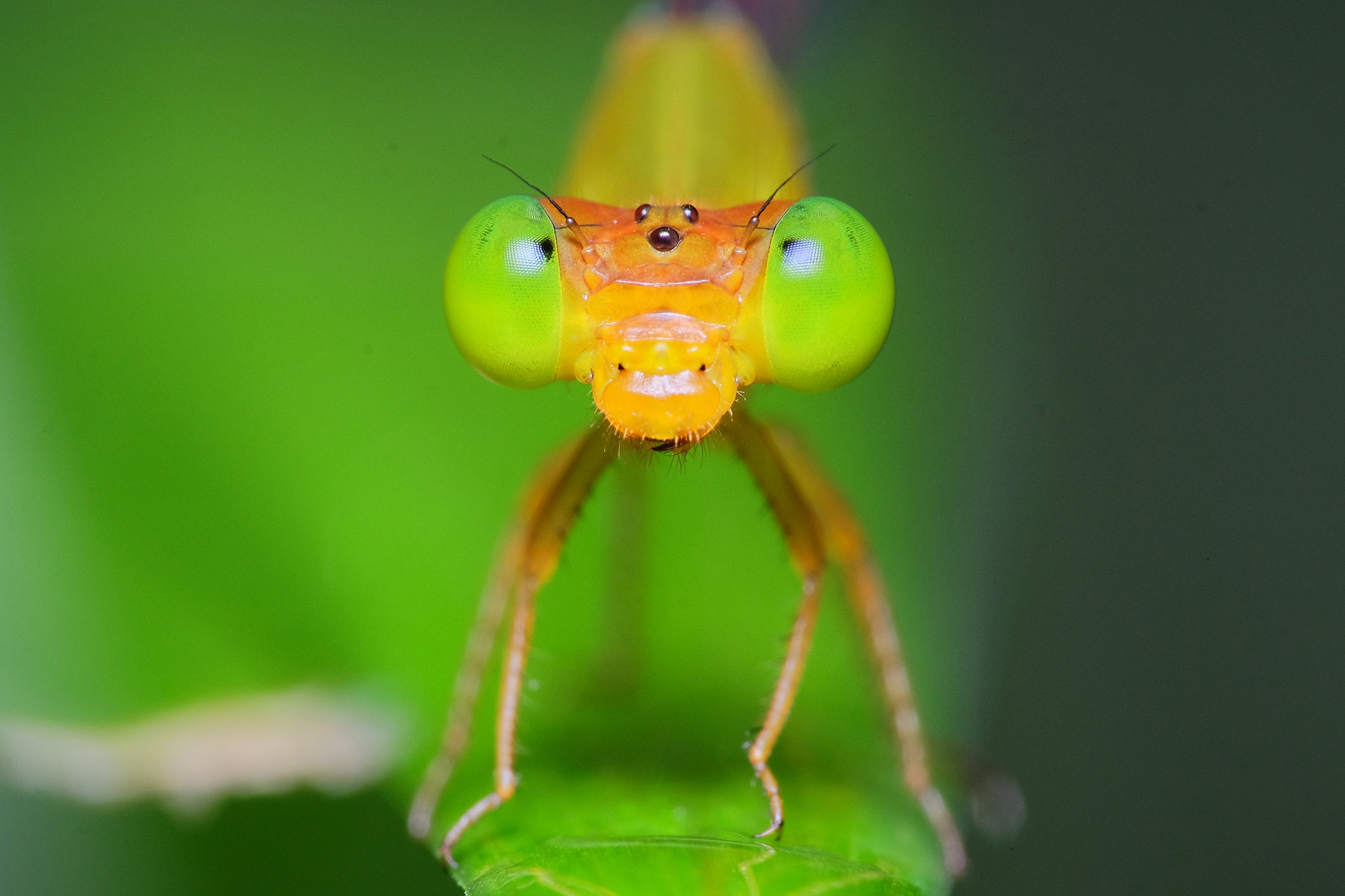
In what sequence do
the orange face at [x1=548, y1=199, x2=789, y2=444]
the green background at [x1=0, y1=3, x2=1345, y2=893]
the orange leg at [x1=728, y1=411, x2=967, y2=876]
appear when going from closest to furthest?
the orange face at [x1=548, y1=199, x2=789, y2=444] → the green background at [x1=0, y1=3, x2=1345, y2=893] → the orange leg at [x1=728, y1=411, x2=967, y2=876]

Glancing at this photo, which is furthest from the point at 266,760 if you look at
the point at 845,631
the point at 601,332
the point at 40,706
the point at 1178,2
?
the point at 1178,2

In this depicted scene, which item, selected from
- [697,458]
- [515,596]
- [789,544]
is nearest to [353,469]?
[515,596]

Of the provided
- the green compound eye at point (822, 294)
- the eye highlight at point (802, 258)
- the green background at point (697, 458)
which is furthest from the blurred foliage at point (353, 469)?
the eye highlight at point (802, 258)

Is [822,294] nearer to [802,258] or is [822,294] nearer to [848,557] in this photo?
[802,258]

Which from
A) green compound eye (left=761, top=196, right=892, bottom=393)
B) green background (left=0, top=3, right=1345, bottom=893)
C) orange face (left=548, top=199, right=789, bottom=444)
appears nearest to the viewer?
orange face (left=548, top=199, right=789, bottom=444)

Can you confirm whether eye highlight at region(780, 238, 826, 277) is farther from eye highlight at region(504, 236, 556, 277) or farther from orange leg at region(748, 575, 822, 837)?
orange leg at region(748, 575, 822, 837)

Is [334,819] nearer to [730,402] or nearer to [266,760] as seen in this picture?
[266,760]

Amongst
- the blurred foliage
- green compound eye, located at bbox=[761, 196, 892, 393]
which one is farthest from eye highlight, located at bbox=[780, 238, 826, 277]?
the blurred foliage
